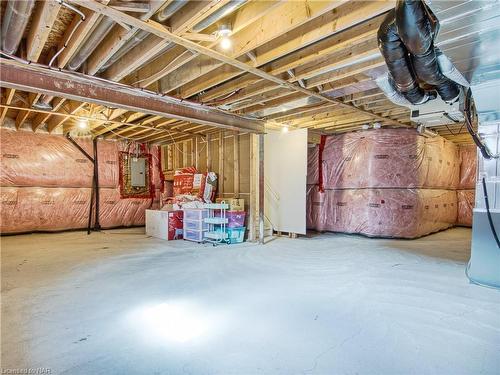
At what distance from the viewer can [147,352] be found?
5.80 feet

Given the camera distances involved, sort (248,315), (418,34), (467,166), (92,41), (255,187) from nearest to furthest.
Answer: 1. (418,34)
2. (248,315)
3. (92,41)
4. (255,187)
5. (467,166)

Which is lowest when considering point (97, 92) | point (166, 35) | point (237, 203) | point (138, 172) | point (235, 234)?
point (235, 234)

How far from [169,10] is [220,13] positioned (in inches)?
15.7

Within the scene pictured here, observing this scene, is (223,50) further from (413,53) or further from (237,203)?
(237,203)

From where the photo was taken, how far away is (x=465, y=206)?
25.7 ft

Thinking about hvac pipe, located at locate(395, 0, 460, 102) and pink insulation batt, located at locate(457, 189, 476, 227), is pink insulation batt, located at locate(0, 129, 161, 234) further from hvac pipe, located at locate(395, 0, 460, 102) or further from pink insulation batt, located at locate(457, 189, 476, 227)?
pink insulation batt, located at locate(457, 189, 476, 227)

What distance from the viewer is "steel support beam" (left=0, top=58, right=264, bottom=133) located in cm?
278

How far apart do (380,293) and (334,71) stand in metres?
2.49

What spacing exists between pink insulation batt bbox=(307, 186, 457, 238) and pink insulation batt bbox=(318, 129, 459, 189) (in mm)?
210

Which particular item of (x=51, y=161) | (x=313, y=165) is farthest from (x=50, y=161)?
(x=313, y=165)

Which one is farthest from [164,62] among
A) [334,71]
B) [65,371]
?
[65,371]

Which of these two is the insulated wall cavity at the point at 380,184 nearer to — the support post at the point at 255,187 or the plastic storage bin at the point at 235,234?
the support post at the point at 255,187

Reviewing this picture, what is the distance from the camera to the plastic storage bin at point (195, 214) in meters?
5.39

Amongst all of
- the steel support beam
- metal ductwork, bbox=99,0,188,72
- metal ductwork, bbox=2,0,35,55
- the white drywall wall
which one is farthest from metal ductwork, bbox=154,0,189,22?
the white drywall wall
